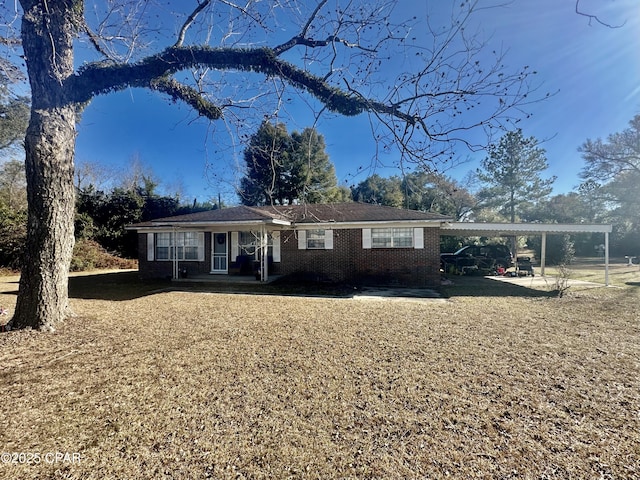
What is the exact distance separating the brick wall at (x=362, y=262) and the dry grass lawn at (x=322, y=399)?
5401mm

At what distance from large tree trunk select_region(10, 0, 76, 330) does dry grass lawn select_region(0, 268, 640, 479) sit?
1.88ft

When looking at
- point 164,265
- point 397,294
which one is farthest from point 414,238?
point 164,265

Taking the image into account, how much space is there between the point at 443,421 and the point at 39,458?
10.8 ft

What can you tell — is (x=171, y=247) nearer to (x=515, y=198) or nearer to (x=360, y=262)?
(x=360, y=262)

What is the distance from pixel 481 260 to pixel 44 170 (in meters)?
17.2

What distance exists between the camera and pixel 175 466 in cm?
208

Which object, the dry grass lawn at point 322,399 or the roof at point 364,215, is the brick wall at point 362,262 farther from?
the dry grass lawn at point 322,399

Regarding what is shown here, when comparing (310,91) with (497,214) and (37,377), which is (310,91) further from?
(497,214)

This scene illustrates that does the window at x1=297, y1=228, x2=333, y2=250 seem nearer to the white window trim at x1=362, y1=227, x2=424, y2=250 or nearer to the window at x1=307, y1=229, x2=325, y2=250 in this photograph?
the window at x1=307, y1=229, x2=325, y2=250

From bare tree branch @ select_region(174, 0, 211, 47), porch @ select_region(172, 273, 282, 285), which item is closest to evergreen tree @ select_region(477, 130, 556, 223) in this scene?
porch @ select_region(172, 273, 282, 285)

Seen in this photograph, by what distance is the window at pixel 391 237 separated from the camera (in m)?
11.6

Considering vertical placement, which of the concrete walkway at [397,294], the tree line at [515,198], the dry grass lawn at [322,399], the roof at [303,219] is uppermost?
the tree line at [515,198]

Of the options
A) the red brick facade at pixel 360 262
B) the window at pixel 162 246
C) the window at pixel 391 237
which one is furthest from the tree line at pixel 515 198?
the window at pixel 391 237

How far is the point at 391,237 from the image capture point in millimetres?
11742
